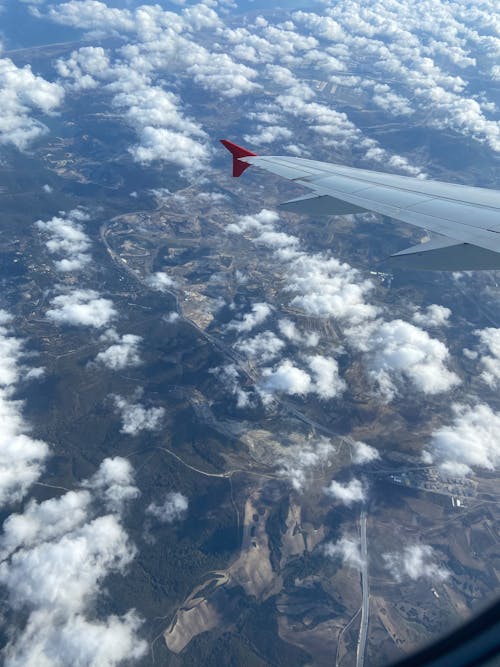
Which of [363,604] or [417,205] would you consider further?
[363,604]

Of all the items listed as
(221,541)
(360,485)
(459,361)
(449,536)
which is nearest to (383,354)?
(459,361)

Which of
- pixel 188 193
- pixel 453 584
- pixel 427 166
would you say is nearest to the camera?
pixel 453 584

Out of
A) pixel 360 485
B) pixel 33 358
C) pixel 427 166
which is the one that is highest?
pixel 427 166

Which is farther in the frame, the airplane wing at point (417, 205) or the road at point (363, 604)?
the road at point (363, 604)

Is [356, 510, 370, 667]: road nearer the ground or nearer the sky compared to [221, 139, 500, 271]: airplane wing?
nearer the ground

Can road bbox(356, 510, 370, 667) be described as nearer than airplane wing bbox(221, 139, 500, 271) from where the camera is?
No

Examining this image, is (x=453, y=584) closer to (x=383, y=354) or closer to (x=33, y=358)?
(x=383, y=354)

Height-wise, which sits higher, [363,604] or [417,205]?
[417,205]

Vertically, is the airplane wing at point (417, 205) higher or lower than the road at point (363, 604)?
higher
